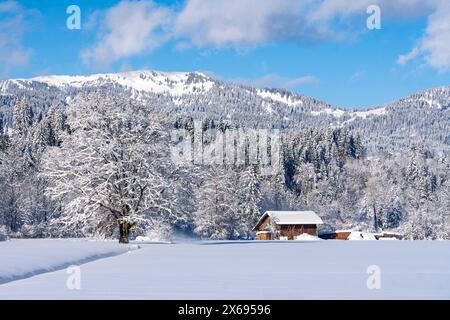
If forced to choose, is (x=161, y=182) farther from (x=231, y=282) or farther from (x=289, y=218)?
(x=289, y=218)

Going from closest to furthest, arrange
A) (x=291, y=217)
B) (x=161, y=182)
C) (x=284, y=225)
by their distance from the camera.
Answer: (x=161, y=182) → (x=284, y=225) → (x=291, y=217)

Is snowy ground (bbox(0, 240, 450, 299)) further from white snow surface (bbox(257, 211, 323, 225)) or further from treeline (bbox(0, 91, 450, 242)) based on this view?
white snow surface (bbox(257, 211, 323, 225))

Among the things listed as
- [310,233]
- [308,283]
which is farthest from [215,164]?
[308,283]

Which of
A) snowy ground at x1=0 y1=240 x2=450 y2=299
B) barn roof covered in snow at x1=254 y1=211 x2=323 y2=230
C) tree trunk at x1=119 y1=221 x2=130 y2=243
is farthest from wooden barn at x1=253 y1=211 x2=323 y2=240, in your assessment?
snowy ground at x1=0 y1=240 x2=450 y2=299

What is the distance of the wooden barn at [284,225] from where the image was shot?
9225cm

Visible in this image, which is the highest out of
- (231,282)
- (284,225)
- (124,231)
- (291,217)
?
(231,282)

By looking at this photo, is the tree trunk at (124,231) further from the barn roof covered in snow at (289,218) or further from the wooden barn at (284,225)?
the barn roof covered in snow at (289,218)

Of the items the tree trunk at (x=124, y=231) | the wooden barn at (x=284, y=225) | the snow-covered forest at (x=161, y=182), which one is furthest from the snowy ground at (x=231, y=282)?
the wooden barn at (x=284, y=225)

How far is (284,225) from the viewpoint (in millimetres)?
94062

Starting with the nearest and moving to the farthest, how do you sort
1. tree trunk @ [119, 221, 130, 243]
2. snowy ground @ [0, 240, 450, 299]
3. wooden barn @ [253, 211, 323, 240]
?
snowy ground @ [0, 240, 450, 299]
tree trunk @ [119, 221, 130, 243]
wooden barn @ [253, 211, 323, 240]

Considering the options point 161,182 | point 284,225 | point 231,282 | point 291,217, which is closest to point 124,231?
point 161,182

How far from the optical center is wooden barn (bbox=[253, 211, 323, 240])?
9225 centimetres

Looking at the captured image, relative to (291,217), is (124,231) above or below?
above

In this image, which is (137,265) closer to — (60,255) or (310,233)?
(60,255)
